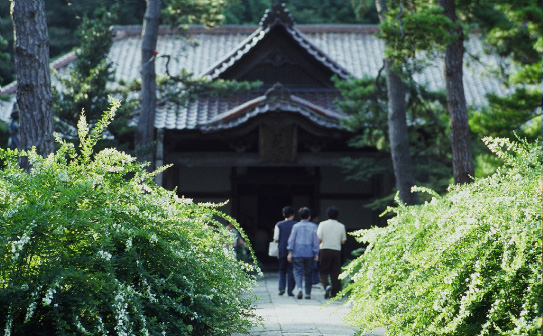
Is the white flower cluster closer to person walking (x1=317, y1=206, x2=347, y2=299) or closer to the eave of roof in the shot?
person walking (x1=317, y1=206, x2=347, y2=299)

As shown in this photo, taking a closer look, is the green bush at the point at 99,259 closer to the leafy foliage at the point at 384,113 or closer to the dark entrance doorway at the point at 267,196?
the leafy foliage at the point at 384,113

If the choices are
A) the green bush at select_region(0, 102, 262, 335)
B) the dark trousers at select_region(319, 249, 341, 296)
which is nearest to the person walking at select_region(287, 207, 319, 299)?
the dark trousers at select_region(319, 249, 341, 296)

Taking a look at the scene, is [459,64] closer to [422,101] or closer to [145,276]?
[422,101]

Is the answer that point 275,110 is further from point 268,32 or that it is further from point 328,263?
point 328,263

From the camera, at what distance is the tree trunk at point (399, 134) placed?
506 inches

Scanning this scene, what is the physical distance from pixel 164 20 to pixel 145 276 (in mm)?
10748

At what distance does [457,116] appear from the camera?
1059cm

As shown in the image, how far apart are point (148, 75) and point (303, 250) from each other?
18.2ft

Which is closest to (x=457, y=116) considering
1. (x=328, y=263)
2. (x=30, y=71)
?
(x=328, y=263)

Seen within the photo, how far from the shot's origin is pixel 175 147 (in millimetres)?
17656

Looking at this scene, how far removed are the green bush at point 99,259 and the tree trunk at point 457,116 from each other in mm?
5631

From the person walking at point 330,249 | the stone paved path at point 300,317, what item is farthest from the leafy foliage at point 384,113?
the stone paved path at point 300,317

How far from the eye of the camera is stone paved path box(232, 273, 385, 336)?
7.15 meters

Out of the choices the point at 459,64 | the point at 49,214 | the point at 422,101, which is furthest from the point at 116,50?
the point at 49,214
